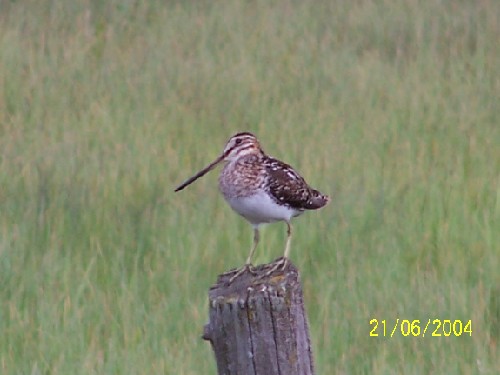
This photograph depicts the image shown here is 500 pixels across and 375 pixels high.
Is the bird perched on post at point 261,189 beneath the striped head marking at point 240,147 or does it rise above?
beneath

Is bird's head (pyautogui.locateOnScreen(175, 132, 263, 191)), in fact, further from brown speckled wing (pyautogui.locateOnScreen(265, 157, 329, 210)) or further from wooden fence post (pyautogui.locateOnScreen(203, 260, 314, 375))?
wooden fence post (pyautogui.locateOnScreen(203, 260, 314, 375))

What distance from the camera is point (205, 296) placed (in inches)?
215

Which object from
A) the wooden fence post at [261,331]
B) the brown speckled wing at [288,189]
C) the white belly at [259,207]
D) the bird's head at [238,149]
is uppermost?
the bird's head at [238,149]

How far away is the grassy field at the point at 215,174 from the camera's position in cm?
511

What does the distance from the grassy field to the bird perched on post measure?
681mm

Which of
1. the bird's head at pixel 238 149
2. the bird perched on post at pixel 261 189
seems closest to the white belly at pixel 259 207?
the bird perched on post at pixel 261 189

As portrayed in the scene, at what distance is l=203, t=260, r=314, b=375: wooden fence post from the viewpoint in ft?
10.5

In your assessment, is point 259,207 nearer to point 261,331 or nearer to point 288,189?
point 288,189

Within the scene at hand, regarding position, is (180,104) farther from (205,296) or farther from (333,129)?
(205,296)

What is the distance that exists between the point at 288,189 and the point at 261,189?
112 mm

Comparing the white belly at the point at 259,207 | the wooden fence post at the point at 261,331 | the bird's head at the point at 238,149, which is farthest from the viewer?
the bird's head at the point at 238,149

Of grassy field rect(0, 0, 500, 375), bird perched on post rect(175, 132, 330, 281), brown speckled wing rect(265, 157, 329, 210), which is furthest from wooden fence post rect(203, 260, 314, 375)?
grassy field rect(0, 0, 500, 375)

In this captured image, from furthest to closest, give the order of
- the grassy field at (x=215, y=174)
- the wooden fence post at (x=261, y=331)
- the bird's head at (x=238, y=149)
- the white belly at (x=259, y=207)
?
the grassy field at (x=215, y=174) < the bird's head at (x=238, y=149) < the white belly at (x=259, y=207) < the wooden fence post at (x=261, y=331)

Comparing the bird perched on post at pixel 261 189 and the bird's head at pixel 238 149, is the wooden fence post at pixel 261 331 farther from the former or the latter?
the bird's head at pixel 238 149
